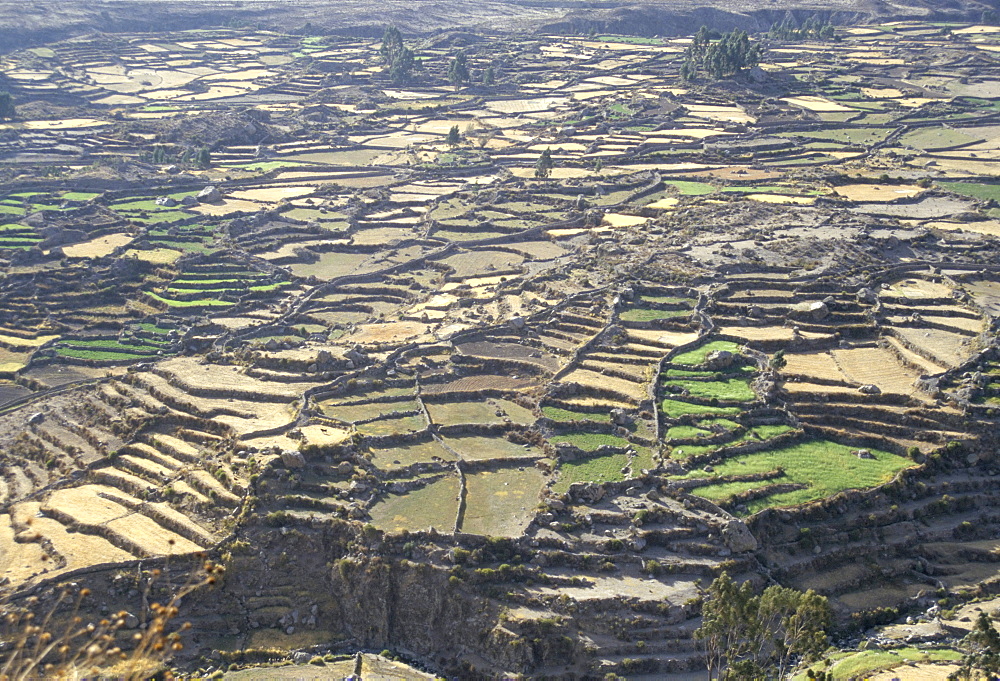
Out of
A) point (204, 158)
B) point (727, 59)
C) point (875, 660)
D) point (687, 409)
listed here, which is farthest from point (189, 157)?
point (875, 660)

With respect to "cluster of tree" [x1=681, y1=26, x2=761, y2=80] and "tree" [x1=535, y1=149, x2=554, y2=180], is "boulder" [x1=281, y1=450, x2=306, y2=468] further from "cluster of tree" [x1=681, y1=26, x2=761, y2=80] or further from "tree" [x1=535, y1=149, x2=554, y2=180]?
"cluster of tree" [x1=681, y1=26, x2=761, y2=80]

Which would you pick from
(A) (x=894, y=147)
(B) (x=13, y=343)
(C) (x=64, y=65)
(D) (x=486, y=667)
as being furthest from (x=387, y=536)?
(C) (x=64, y=65)

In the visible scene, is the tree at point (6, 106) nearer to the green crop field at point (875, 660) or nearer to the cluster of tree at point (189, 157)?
the cluster of tree at point (189, 157)

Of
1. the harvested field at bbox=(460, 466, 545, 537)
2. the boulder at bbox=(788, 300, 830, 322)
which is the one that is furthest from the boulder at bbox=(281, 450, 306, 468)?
the boulder at bbox=(788, 300, 830, 322)

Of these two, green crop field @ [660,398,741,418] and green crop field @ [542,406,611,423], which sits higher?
green crop field @ [660,398,741,418]

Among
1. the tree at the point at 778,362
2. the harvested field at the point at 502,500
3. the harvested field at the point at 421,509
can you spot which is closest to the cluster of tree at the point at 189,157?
the harvested field at the point at 421,509

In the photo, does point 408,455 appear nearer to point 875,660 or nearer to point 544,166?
point 875,660

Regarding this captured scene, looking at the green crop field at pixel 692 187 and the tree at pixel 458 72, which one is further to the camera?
the tree at pixel 458 72
